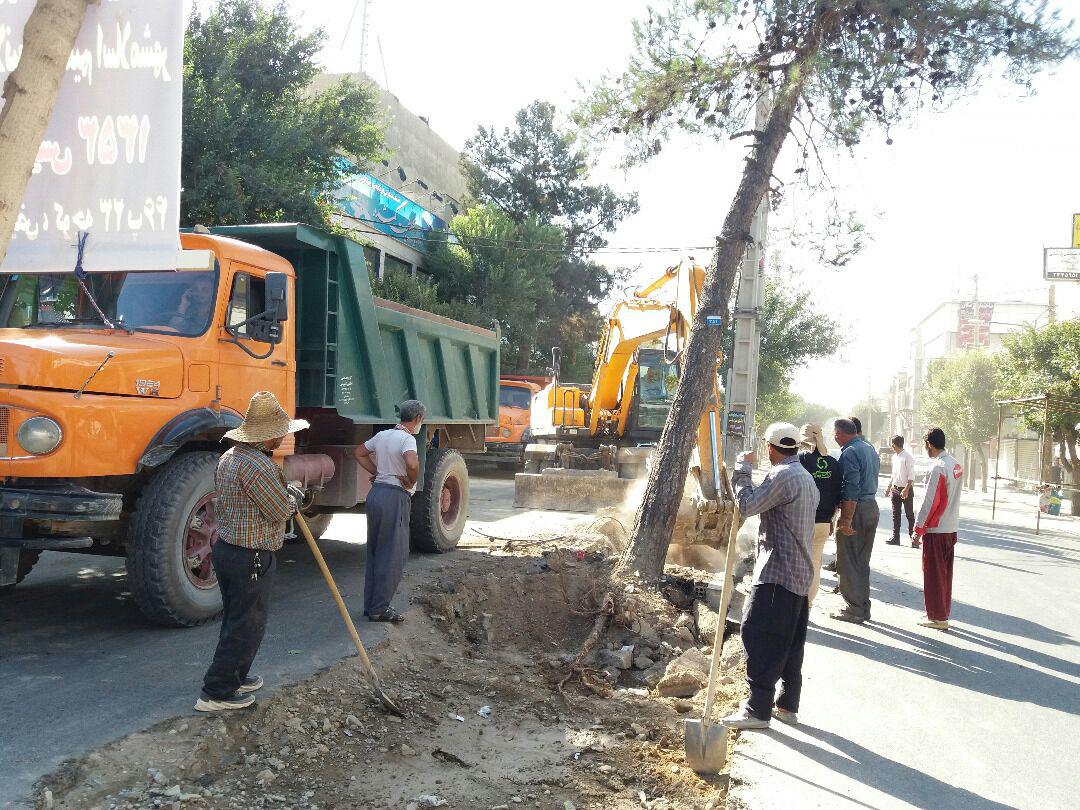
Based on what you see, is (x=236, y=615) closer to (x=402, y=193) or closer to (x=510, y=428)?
(x=510, y=428)

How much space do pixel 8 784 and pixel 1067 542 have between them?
1698 cm

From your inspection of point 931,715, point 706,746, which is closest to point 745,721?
point 706,746

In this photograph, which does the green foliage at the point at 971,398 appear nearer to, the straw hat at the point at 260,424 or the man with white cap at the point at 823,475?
the man with white cap at the point at 823,475

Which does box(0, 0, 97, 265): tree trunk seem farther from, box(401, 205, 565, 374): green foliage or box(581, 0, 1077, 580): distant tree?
box(401, 205, 565, 374): green foliage

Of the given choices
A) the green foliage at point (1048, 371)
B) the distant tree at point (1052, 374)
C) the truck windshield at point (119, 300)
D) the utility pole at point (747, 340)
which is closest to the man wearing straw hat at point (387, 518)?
the truck windshield at point (119, 300)

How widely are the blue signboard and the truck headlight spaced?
18081 mm

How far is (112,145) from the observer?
4.53 metres

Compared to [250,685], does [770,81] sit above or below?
above

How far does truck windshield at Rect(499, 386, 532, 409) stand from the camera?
22250 millimetres

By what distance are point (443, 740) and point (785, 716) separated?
199 centimetres

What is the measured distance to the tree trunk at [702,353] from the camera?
811 cm

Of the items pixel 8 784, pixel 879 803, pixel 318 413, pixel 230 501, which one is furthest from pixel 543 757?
pixel 318 413

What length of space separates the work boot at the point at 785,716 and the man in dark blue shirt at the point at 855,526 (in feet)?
9.06

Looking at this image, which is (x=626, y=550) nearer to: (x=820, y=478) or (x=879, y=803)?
(x=820, y=478)
